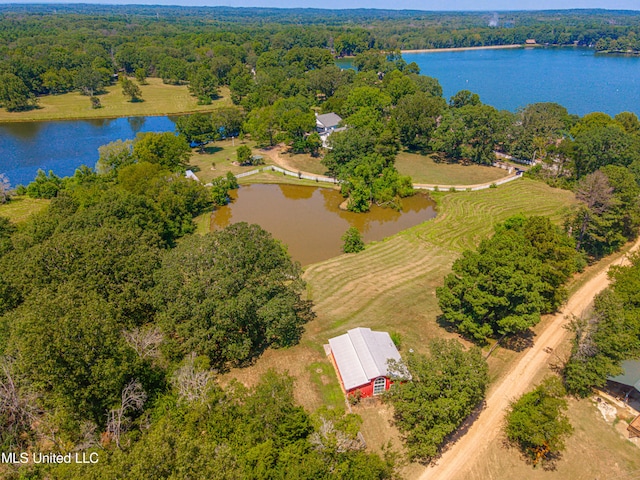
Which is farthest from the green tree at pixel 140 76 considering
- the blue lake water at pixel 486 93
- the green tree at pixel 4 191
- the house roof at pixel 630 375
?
the house roof at pixel 630 375

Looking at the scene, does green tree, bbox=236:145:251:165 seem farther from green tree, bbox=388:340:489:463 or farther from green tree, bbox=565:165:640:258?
green tree, bbox=388:340:489:463

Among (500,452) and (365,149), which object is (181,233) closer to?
(365,149)

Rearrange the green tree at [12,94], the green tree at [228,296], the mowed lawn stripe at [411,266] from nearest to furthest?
the green tree at [228,296] → the mowed lawn stripe at [411,266] → the green tree at [12,94]

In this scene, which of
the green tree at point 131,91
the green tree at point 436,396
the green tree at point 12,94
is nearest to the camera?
the green tree at point 436,396

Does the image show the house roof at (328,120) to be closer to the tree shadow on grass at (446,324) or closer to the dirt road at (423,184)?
the dirt road at (423,184)

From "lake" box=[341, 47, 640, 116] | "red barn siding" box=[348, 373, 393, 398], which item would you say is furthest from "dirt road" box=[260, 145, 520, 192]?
"lake" box=[341, 47, 640, 116]

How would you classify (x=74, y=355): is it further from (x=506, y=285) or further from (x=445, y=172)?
(x=445, y=172)

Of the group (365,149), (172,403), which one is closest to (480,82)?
(365,149)
